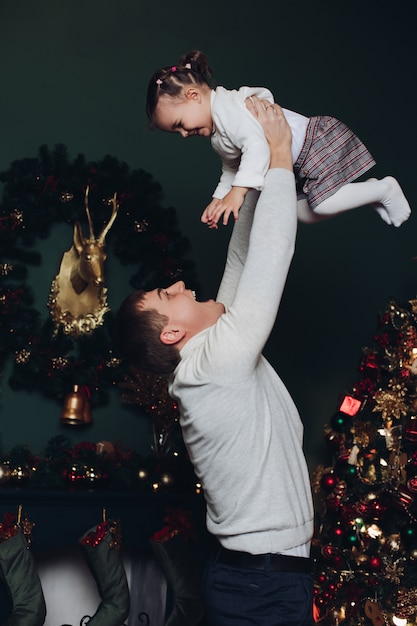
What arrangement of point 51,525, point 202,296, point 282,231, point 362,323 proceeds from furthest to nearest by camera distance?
point 362,323 → point 202,296 → point 51,525 → point 282,231

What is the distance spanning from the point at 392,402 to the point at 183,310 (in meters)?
1.66

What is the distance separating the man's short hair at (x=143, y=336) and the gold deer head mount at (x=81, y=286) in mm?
1605

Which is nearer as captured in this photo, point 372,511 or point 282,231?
point 282,231

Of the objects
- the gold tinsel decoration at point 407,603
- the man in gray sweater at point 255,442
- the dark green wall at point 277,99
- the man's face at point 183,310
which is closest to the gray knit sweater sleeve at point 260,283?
the man in gray sweater at point 255,442

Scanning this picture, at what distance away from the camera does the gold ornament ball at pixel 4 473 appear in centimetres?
328

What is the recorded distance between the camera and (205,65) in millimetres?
2383

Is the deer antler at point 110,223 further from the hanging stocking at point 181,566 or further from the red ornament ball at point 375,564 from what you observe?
the red ornament ball at point 375,564

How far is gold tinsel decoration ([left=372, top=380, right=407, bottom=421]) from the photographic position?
3.49 metres

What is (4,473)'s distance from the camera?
329 cm

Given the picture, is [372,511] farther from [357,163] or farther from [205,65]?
[205,65]

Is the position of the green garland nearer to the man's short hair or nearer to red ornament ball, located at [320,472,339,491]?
red ornament ball, located at [320,472,339,491]

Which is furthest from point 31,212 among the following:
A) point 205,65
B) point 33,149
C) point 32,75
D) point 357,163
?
point 357,163

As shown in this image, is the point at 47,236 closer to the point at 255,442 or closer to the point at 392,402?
the point at 392,402

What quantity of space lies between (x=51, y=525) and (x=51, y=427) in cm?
63
